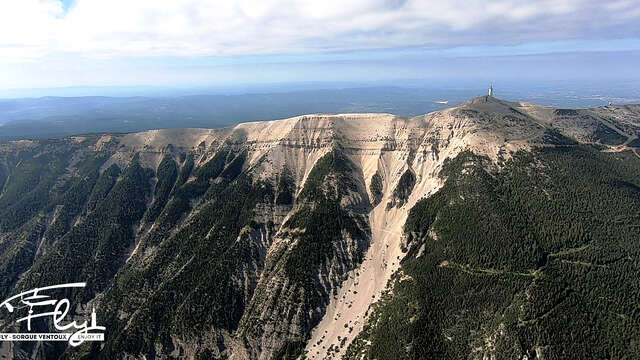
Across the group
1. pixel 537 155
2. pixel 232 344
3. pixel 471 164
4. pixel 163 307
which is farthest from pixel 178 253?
pixel 537 155

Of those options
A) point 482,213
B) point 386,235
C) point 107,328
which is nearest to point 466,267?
point 482,213

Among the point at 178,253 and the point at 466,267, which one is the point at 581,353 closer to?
the point at 466,267

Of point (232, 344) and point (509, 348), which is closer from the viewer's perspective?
point (509, 348)

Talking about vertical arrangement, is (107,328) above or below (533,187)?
below

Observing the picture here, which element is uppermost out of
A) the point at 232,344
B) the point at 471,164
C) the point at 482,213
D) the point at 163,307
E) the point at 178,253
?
the point at 471,164

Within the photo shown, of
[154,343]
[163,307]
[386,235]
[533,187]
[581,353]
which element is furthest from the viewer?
[386,235]

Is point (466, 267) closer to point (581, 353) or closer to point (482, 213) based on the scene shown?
point (482, 213)

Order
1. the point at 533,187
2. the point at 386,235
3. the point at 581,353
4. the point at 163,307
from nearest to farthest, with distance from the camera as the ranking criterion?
the point at 581,353, the point at 163,307, the point at 533,187, the point at 386,235
